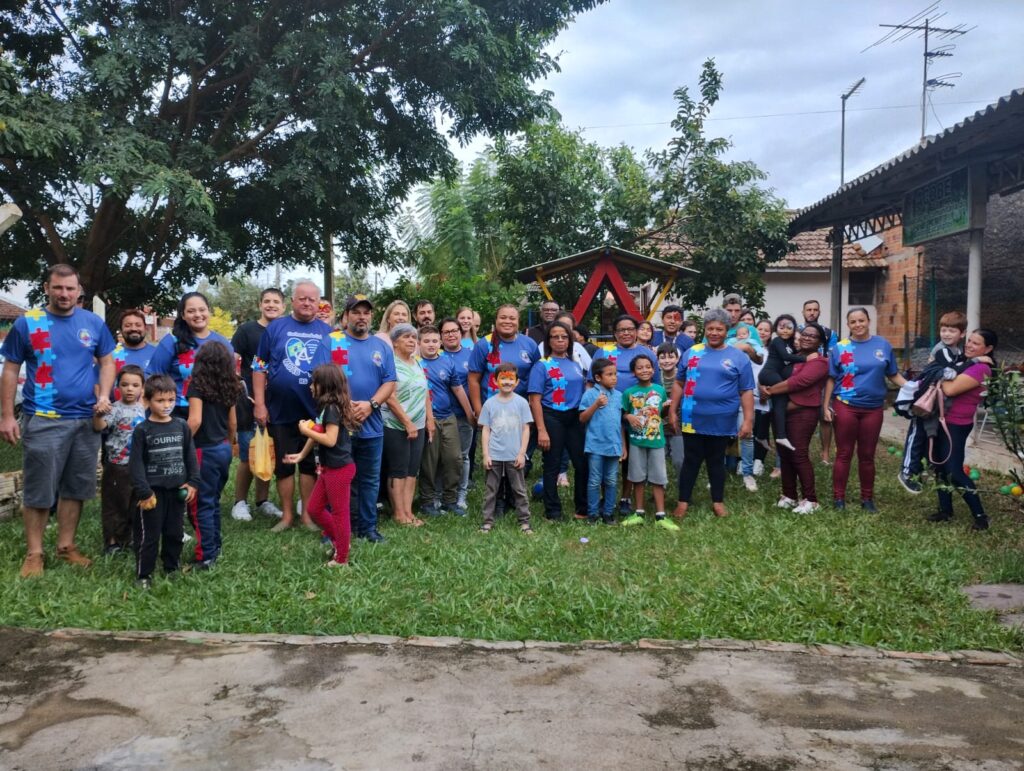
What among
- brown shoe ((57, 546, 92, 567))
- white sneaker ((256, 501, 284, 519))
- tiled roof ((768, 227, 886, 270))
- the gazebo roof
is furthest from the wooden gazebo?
tiled roof ((768, 227, 886, 270))

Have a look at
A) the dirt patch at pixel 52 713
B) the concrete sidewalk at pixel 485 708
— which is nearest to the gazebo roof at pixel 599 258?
the concrete sidewalk at pixel 485 708

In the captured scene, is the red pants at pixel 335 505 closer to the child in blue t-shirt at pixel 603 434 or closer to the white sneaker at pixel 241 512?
the white sneaker at pixel 241 512

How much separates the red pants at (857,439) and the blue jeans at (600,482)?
6.58ft

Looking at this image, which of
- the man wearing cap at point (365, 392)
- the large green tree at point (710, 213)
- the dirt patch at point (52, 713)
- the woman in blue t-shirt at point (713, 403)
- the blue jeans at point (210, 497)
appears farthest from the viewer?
the large green tree at point (710, 213)

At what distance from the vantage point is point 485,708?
333 cm

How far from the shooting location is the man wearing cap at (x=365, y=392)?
5.93 meters

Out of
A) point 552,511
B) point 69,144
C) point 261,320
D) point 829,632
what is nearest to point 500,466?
point 552,511

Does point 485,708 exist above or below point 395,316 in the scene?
below

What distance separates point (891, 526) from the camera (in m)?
6.43

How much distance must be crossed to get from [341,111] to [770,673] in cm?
843

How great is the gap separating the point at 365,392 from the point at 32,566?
7.99ft

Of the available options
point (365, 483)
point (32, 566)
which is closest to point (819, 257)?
point (365, 483)

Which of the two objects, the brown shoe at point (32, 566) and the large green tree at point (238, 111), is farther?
the large green tree at point (238, 111)

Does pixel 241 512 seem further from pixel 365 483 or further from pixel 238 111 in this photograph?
pixel 238 111
